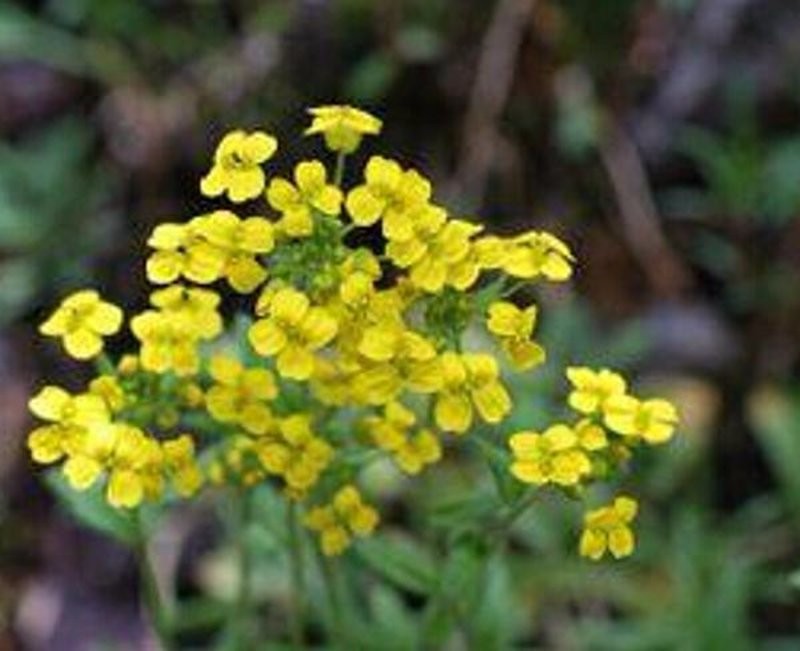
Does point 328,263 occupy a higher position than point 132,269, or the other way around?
point 132,269

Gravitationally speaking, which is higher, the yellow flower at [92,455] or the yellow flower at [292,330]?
the yellow flower at [292,330]

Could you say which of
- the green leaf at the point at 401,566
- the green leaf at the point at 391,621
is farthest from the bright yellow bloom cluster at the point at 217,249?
the green leaf at the point at 391,621

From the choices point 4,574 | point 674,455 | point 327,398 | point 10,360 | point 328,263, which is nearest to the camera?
point 328,263

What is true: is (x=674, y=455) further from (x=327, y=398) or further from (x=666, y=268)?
(x=327, y=398)

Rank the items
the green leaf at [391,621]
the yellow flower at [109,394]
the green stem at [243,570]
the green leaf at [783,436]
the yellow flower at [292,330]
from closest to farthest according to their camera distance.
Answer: the yellow flower at [292,330]
the yellow flower at [109,394]
the green stem at [243,570]
the green leaf at [391,621]
the green leaf at [783,436]

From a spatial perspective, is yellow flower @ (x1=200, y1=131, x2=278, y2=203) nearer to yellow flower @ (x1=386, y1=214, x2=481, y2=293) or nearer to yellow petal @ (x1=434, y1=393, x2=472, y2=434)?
yellow flower @ (x1=386, y1=214, x2=481, y2=293)

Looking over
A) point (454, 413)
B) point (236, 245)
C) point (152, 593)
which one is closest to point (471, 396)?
point (454, 413)

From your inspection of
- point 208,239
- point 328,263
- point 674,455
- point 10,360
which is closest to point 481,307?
point 328,263

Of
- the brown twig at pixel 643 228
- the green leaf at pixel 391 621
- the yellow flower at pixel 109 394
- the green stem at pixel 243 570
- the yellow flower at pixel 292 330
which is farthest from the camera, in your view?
the brown twig at pixel 643 228

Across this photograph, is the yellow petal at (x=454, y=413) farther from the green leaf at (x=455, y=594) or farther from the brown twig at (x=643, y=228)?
the brown twig at (x=643, y=228)
